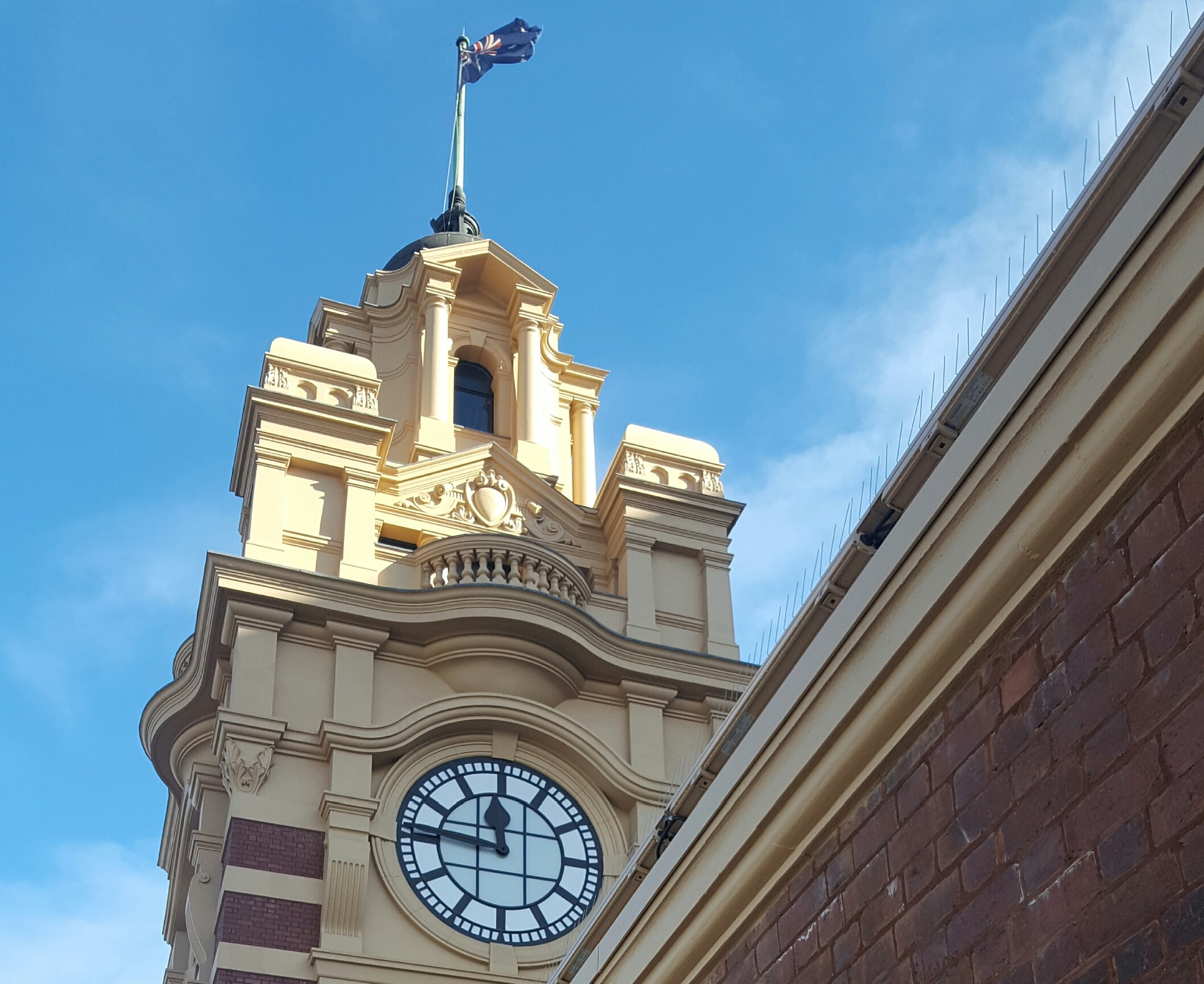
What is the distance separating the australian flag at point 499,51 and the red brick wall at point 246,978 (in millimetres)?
24443

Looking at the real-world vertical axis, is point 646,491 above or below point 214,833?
above

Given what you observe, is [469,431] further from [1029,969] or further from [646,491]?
[1029,969]

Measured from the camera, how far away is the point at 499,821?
834 inches

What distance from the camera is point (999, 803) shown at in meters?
5.96

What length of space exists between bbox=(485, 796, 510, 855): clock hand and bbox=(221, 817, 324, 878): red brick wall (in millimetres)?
1993

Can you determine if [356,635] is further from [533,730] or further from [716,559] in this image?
[716,559]

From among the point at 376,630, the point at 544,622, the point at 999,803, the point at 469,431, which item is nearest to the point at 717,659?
the point at 544,622

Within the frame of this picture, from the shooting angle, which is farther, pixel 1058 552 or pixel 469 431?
pixel 469 431

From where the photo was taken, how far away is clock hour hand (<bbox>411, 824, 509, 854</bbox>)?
2086cm

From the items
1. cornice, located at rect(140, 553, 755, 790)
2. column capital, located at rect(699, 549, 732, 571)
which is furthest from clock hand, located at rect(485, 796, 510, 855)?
column capital, located at rect(699, 549, 732, 571)

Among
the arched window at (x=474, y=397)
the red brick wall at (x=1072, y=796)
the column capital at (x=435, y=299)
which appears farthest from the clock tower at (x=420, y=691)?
the red brick wall at (x=1072, y=796)

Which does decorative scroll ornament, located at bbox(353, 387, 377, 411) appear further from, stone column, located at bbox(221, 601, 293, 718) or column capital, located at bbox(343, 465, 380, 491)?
stone column, located at bbox(221, 601, 293, 718)

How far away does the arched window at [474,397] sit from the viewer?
2925 centimetres

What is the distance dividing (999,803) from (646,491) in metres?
19.5
